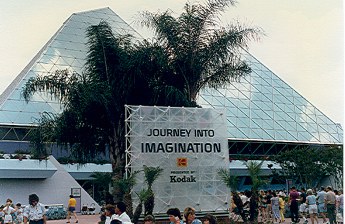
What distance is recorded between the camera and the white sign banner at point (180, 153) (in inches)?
795

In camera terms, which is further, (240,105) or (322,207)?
(240,105)

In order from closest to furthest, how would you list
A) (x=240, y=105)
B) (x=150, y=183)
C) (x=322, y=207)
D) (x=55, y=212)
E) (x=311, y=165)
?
1. (x=150, y=183)
2. (x=322, y=207)
3. (x=55, y=212)
4. (x=311, y=165)
5. (x=240, y=105)

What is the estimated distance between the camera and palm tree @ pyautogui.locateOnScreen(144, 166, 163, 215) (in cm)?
1870

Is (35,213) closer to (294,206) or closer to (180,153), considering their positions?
(180,153)

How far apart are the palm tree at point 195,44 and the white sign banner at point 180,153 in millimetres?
1943

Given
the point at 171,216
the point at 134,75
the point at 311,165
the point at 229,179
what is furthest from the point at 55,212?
the point at 171,216

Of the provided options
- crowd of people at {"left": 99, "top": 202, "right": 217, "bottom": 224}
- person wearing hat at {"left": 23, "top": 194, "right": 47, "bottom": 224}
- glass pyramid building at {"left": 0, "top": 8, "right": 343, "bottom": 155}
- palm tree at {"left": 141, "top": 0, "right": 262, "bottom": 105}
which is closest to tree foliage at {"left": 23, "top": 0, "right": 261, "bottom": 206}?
palm tree at {"left": 141, "top": 0, "right": 262, "bottom": 105}

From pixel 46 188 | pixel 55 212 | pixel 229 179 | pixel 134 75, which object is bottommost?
pixel 55 212

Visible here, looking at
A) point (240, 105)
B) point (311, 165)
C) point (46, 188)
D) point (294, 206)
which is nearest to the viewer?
point (294, 206)

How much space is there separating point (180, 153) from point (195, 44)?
4744mm

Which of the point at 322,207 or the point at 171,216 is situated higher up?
the point at 322,207

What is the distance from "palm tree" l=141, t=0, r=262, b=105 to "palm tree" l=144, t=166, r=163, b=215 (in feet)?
15.5

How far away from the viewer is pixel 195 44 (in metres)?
23.0

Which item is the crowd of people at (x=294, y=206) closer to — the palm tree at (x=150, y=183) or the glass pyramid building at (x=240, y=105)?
the palm tree at (x=150, y=183)
